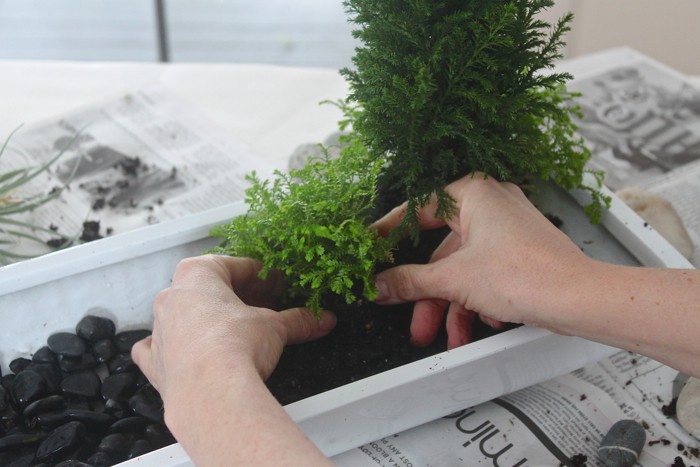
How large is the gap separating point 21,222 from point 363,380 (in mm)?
683

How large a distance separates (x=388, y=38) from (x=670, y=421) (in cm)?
65

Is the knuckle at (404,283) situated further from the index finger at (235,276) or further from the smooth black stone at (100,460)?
the smooth black stone at (100,460)

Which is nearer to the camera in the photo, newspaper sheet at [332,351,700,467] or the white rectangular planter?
the white rectangular planter

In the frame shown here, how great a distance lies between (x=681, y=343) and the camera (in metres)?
0.77

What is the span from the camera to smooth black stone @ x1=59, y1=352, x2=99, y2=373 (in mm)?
991

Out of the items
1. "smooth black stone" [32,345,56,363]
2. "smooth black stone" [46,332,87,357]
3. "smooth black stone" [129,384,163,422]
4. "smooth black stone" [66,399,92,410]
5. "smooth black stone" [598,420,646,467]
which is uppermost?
"smooth black stone" [46,332,87,357]

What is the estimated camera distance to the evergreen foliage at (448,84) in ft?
2.88

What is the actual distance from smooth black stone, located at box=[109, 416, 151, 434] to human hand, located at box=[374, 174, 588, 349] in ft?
1.12

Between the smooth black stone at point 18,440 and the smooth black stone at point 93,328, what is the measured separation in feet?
0.47

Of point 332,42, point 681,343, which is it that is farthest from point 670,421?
point 332,42

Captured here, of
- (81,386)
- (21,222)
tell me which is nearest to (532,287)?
(81,386)

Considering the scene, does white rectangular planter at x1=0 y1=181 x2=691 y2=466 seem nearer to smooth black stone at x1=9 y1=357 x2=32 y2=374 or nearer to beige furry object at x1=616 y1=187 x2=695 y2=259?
smooth black stone at x1=9 y1=357 x2=32 y2=374

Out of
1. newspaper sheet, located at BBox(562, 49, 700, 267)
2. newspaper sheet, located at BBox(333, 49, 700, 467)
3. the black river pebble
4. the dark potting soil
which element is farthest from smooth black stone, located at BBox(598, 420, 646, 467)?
the black river pebble

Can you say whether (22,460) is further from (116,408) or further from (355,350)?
(355,350)
